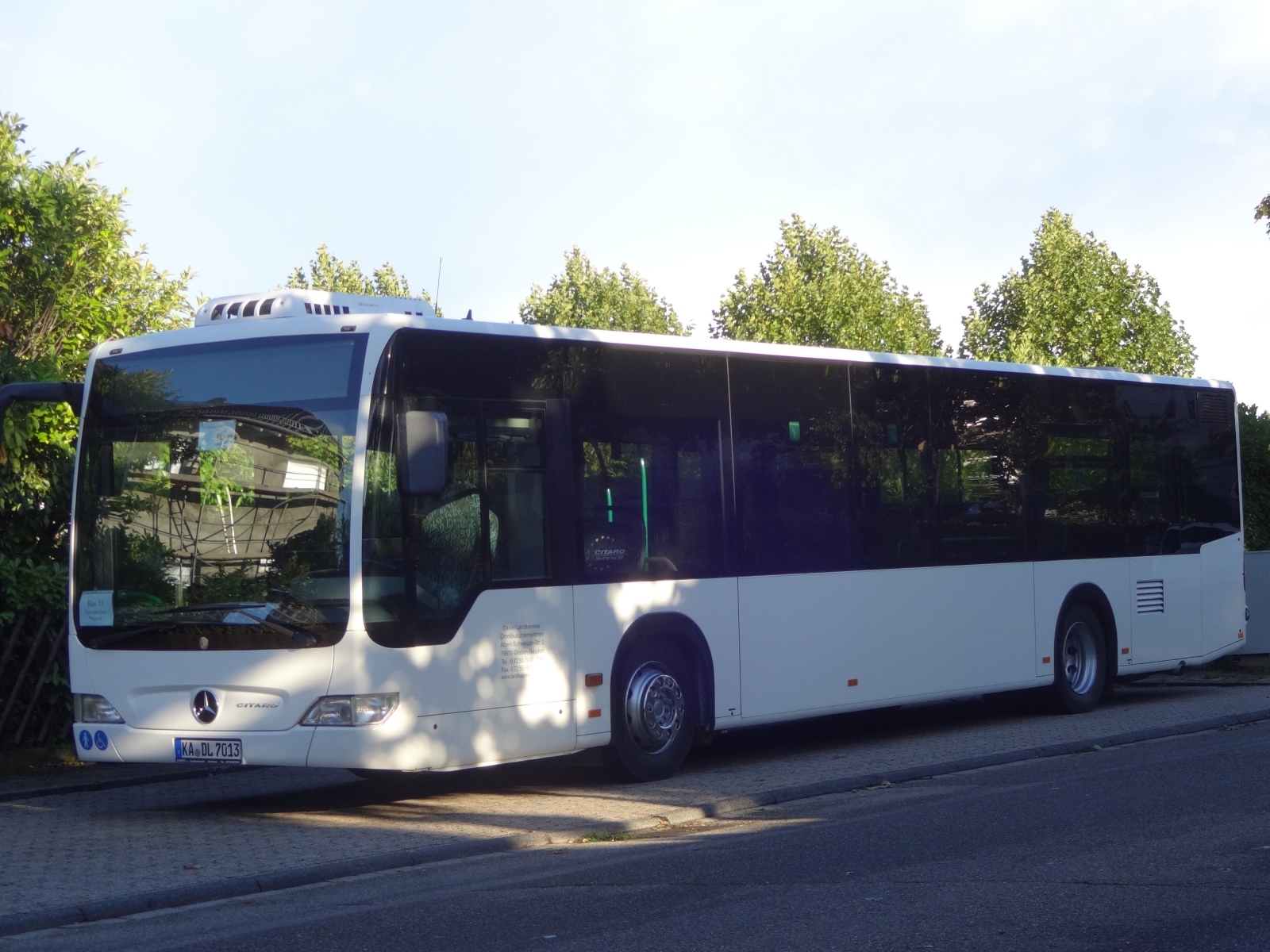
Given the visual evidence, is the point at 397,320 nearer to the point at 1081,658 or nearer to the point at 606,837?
the point at 606,837

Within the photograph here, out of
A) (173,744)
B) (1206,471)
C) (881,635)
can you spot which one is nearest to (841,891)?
(173,744)

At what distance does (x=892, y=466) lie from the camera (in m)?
14.1

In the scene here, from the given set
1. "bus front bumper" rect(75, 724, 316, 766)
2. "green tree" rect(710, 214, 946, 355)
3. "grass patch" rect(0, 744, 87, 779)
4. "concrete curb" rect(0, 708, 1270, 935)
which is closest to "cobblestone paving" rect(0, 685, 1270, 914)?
"concrete curb" rect(0, 708, 1270, 935)

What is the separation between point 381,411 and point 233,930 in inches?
148

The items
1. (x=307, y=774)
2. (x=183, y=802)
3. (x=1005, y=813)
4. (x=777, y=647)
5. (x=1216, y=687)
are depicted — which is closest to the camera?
(x=1005, y=813)

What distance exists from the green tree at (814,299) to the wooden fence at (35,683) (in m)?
33.2

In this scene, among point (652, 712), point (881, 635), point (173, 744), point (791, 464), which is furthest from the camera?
point (881, 635)

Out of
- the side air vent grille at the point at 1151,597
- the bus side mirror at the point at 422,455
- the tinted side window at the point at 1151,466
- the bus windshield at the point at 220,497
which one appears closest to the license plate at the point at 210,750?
the bus windshield at the point at 220,497

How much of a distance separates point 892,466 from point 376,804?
5.49 meters

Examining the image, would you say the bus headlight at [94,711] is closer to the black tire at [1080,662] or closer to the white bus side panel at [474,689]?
the white bus side panel at [474,689]

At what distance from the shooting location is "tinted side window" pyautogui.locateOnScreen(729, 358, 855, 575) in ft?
42.0

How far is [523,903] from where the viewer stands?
7625 mm

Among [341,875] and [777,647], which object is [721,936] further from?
[777,647]

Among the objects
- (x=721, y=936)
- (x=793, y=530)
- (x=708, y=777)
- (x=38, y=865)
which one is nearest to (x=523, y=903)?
(x=721, y=936)
